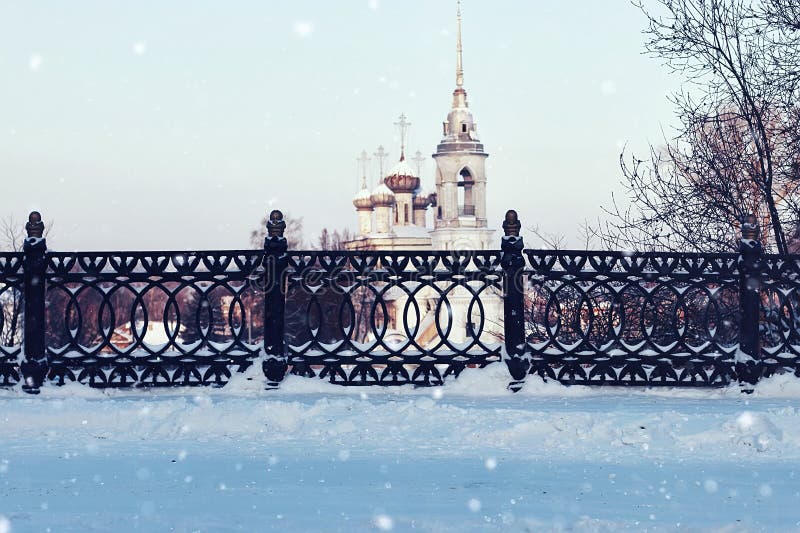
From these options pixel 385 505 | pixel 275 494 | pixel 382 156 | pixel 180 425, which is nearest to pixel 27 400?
pixel 180 425

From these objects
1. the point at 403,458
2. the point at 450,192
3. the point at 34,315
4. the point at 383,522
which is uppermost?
the point at 450,192

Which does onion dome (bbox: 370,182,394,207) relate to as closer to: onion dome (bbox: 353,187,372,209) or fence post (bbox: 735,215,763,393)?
onion dome (bbox: 353,187,372,209)

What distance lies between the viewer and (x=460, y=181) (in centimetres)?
8219

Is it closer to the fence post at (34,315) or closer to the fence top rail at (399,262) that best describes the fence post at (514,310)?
the fence top rail at (399,262)

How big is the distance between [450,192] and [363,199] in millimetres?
13005

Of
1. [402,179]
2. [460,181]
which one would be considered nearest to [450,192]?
[460,181]

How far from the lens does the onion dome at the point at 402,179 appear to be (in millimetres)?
90062

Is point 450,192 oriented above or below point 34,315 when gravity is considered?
above

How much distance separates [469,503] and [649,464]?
1.69 metres

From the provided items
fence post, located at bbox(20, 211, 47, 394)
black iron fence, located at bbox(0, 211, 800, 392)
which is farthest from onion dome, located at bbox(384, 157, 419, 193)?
fence post, located at bbox(20, 211, 47, 394)

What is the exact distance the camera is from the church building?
80250mm

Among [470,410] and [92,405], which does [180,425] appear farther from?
[470,410]

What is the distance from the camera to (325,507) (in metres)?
5.87

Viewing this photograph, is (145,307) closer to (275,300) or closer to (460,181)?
(275,300)
